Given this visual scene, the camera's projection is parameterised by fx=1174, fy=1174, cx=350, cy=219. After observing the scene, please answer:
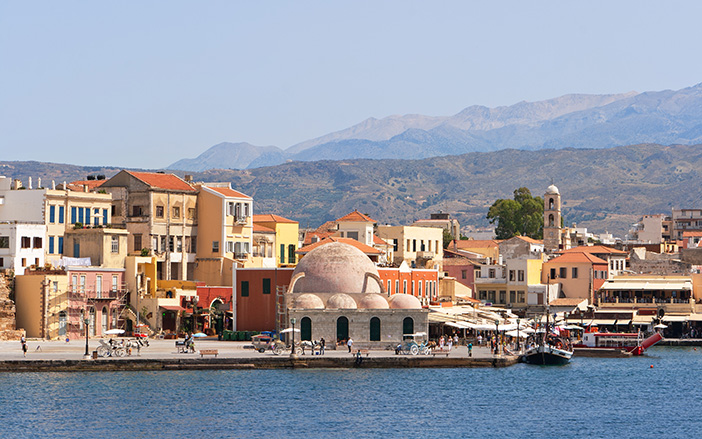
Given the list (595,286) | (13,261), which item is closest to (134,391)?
(13,261)

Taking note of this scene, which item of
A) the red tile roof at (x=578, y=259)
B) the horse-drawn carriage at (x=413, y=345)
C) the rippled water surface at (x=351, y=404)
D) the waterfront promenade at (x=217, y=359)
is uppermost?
the red tile roof at (x=578, y=259)

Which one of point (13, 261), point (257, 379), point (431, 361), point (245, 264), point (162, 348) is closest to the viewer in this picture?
point (257, 379)

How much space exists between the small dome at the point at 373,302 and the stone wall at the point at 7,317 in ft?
70.6

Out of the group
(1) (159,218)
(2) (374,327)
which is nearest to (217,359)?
(2) (374,327)

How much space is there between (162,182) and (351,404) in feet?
126

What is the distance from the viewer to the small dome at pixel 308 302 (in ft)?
230

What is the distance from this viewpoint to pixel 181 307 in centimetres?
8038

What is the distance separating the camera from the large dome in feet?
237

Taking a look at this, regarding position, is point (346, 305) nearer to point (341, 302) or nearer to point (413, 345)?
point (341, 302)

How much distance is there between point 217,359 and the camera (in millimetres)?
62750

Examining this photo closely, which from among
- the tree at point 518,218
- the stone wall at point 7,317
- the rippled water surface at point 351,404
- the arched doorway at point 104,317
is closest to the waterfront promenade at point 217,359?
the rippled water surface at point 351,404

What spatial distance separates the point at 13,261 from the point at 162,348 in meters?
12.5

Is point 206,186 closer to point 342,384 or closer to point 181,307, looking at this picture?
point 181,307

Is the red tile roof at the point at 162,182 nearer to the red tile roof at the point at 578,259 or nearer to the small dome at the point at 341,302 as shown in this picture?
the small dome at the point at 341,302
